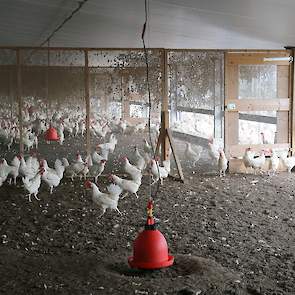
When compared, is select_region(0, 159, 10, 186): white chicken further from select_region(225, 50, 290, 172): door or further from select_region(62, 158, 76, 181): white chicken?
select_region(225, 50, 290, 172): door

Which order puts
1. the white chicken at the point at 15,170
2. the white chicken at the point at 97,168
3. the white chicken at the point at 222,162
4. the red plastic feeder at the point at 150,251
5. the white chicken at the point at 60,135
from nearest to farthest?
the red plastic feeder at the point at 150,251
the white chicken at the point at 15,170
the white chicken at the point at 97,168
the white chicken at the point at 222,162
the white chicken at the point at 60,135

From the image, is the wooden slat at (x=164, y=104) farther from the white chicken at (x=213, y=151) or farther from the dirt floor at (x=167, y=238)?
the white chicken at (x=213, y=151)

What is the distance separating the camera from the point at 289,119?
973 centimetres

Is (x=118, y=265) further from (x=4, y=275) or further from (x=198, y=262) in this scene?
(x=4, y=275)

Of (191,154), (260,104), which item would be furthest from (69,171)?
(260,104)

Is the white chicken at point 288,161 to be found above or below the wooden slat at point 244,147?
below

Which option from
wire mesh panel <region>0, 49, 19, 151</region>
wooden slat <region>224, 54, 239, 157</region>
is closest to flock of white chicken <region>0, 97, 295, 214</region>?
wire mesh panel <region>0, 49, 19, 151</region>

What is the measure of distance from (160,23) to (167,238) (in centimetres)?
370

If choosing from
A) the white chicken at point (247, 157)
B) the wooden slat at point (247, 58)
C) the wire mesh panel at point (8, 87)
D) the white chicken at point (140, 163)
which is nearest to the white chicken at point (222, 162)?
the white chicken at point (247, 157)

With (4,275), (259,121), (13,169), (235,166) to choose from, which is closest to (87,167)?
(13,169)

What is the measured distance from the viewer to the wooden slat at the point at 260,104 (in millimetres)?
9375

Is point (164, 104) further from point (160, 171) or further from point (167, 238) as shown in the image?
point (167, 238)

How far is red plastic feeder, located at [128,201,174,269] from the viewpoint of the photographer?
3.84 meters

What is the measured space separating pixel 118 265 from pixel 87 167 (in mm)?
4414
